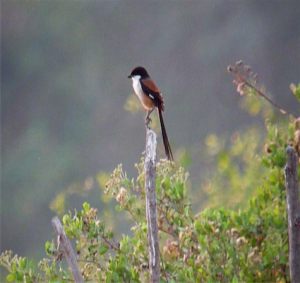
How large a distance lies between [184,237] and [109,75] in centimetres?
1793

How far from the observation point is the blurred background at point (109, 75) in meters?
20.5

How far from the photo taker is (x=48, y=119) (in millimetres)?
23109

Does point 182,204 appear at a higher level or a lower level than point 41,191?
lower

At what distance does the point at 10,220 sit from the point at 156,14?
558 cm

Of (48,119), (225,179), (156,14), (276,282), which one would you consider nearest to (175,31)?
(156,14)

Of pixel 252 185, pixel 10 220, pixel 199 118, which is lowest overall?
pixel 252 185

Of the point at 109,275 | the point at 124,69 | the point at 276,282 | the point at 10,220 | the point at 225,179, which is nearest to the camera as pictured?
the point at 109,275

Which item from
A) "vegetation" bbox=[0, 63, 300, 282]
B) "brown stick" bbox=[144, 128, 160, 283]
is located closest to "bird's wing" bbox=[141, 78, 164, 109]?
"vegetation" bbox=[0, 63, 300, 282]

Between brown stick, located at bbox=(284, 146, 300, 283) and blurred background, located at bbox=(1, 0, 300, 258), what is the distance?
15.2 metres

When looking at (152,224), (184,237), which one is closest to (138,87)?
(184,237)

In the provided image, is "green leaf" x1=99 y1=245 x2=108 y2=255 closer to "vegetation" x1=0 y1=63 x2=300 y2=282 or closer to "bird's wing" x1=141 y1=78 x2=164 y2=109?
"vegetation" x1=0 y1=63 x2=300 y2=282

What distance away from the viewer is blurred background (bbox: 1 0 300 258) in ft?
67.4

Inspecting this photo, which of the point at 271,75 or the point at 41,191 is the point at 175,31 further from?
→ the point at 41,191

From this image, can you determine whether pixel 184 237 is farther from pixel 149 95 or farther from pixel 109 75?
pixel 109 75
